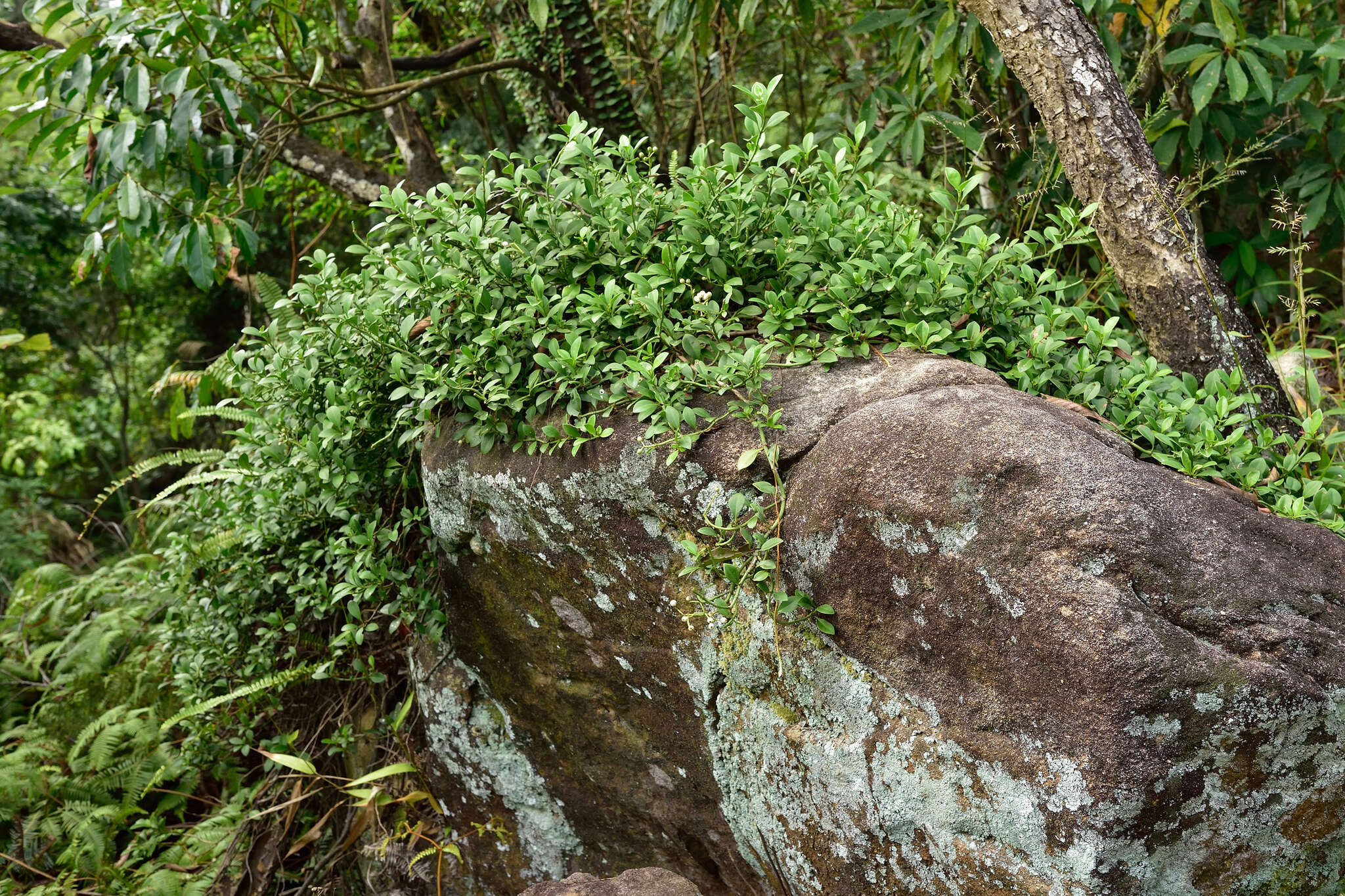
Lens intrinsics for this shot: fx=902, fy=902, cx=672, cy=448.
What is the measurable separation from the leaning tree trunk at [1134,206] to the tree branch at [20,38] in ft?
13.8

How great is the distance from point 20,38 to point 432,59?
185 cm

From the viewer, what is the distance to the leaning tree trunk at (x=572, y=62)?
13.4 ft

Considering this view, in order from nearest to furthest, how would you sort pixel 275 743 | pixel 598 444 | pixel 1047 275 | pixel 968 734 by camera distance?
pixel 968 734
pixel 598 444
pixel 1047 275
pixel 275 743

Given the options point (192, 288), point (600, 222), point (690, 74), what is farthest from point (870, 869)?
point (192, 288)

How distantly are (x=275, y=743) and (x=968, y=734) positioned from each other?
2.68 meters

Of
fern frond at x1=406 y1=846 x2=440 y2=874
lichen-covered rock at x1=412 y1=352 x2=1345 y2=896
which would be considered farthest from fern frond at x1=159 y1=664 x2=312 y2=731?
lichen-covered rock at x1=412 y1=352 x2=1345 y2=896

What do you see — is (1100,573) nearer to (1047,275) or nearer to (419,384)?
(1047,275)

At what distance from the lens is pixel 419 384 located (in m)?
2.48

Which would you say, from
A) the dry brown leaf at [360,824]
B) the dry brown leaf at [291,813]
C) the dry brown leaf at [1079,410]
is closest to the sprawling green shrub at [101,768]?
the dry brown leaf at [291,813]

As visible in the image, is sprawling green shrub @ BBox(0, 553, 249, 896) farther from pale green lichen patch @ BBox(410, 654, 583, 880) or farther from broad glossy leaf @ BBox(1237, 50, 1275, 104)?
broad glossy leaf @ BBox(1237, 50, 1275, 104)

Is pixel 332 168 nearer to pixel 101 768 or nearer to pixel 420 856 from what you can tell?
pixel 101 768

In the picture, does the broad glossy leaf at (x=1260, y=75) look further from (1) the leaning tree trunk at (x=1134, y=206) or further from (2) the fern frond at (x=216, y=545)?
(2) the fern frond at (x=216, y=545)

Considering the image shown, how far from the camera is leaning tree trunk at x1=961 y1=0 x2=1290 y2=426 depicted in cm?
253

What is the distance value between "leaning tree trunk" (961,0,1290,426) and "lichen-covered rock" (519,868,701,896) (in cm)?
195
